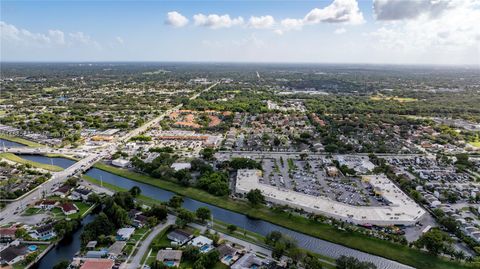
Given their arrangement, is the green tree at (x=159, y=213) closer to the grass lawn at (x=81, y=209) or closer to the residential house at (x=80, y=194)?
the grass lawn at (x=81, y=209)

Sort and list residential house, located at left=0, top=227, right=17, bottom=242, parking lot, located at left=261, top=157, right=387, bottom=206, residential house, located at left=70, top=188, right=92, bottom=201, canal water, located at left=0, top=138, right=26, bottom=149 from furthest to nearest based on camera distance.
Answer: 1. canal water, located at left=0, top=138, right=26, bottom=149
2. parking lot, located at left=261, top=157, right=387, bottom=206
3. residential house, located at left=70, top=188, right=92, bottom=201
4. residential house, located at left=0, top=227, right=17, bottom=242

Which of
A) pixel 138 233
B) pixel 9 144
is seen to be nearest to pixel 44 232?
pixel 138 233

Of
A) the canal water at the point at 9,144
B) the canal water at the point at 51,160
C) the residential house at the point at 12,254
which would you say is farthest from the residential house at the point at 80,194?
the canal water at the point at 9,144

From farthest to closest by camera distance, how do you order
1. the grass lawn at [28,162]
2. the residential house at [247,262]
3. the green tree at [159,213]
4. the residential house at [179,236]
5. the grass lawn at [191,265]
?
1. the grass lawn at [28,162]
2. the green tree at [159,213]
3. the residential house at [179,236]
4. the grass lawn at [191,265]
5. the residential house at [247,262]

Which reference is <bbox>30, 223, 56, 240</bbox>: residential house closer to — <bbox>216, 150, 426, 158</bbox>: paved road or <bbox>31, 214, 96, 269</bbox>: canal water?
<bbox>31, 214, 96, 269</bbox>: canal water

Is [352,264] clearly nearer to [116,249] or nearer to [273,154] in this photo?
[116,249]

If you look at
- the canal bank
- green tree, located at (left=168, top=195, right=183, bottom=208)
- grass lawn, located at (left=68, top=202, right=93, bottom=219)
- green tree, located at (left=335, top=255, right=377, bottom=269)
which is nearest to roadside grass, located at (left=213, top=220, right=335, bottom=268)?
the canal bank

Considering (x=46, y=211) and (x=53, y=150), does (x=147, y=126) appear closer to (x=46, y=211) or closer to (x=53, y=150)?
(x=53, y=150)
